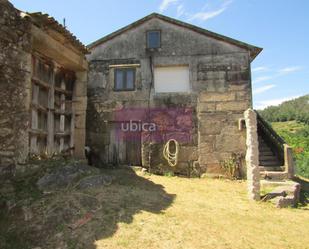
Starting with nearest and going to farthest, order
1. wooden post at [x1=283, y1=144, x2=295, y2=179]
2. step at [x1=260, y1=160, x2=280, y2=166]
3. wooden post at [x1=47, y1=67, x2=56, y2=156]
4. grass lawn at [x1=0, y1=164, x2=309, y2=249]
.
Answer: grass lawn at [x1=0, y1=164, x2=309, y2=249], wooden post at [x1=47, y1=67, x2=56, y2=156], wooden post at [x1=283, y1=144, x2=295, y2=179], step at [x1=260, y1=160, x2=280, y2=166]

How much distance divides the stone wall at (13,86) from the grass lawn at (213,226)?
2.54 m

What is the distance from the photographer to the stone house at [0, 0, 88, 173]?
5309 millimetres

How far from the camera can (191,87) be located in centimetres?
1015

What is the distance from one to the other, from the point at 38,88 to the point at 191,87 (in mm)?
5312

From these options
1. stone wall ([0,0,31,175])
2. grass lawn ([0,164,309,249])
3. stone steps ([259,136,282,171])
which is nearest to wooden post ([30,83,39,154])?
stone wall ([0,0,31,175])

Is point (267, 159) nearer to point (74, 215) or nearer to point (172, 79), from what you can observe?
point (172, 79)

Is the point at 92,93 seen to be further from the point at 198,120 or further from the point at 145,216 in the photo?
the point at 145,216

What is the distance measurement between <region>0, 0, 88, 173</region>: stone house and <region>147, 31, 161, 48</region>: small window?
3.11 m

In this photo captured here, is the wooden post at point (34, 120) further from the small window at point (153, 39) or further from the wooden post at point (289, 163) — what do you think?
the wooden post at point (289, 163)

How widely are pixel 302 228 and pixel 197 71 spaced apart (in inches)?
254

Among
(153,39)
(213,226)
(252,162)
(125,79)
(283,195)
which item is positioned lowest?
(213,226)

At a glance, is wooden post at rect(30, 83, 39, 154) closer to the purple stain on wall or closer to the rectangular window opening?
the purple stain on wall

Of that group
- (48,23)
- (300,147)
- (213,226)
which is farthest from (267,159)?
(300,147)

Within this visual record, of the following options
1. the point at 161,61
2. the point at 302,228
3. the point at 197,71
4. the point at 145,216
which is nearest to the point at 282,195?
the point at 302,228
